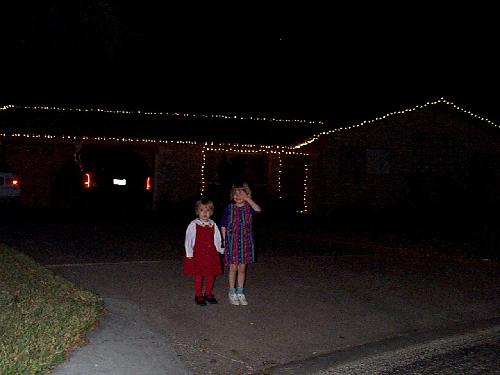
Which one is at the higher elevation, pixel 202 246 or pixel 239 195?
pixel 239 195

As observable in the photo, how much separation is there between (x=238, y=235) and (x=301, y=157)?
52.0ft

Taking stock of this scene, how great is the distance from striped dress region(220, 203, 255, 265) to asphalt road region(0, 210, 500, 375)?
2.04 ft

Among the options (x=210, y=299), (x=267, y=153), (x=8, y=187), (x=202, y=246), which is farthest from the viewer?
(x=267, y=153)

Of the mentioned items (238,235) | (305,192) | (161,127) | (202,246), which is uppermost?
(161,127)

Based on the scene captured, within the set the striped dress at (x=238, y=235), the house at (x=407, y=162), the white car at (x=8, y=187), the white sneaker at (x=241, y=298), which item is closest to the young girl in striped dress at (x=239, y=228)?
the striped dress at (x=238, y=235)

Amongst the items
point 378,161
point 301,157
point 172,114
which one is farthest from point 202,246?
point 172,114

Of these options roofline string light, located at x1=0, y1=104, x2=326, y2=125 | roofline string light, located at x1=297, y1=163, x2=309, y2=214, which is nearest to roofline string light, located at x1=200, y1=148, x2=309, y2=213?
roofline string light, located at x1=297, y1=163, x2=309, y2=214

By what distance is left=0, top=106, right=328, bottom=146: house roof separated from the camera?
2097 cm

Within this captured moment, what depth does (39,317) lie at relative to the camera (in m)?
7.03

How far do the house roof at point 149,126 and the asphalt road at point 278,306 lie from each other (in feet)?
23.9

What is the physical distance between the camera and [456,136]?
2323cm

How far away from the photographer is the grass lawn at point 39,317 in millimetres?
5711

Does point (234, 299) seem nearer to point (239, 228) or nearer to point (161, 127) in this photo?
point (239, 228)

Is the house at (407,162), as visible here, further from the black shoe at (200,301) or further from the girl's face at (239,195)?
the black shoe at (200,301)
